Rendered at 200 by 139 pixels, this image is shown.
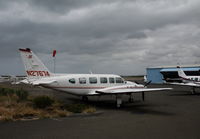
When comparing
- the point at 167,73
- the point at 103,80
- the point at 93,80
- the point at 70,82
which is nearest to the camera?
the point at 70,82

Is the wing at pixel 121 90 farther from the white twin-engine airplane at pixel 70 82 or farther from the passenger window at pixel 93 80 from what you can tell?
the passenger window at pixel 93 80

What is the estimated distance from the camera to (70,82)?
14.2 m

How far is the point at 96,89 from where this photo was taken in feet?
48.9

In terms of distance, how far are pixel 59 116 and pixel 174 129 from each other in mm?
5546

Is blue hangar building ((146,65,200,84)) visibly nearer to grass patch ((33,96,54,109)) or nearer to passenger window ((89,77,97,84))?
passenger window ((89,77,97,84))

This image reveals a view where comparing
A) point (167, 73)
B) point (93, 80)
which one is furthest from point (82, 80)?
point (167, 73)

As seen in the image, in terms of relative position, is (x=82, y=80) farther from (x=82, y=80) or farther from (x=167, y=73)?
(x=167, y=73)

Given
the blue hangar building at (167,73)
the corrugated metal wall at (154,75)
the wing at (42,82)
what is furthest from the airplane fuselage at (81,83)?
the corrugated metal wall at (154,75)

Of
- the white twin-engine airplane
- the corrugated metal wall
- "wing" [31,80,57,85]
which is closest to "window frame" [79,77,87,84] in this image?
the white twin-engine airplane

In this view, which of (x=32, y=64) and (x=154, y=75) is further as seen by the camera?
(x=154, y=75)

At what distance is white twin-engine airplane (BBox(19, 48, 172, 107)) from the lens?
45.2ft

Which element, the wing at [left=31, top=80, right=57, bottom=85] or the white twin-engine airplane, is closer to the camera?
the wing at [left=31, top=80, right=57, bottom=85]

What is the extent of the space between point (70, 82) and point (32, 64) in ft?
9.44

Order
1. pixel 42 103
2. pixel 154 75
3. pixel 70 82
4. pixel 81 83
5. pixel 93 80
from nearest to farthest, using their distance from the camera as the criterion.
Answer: pixel 42 103, pixel 70 82, pixel 81 83, pixel 93 80, pixel 154 75
